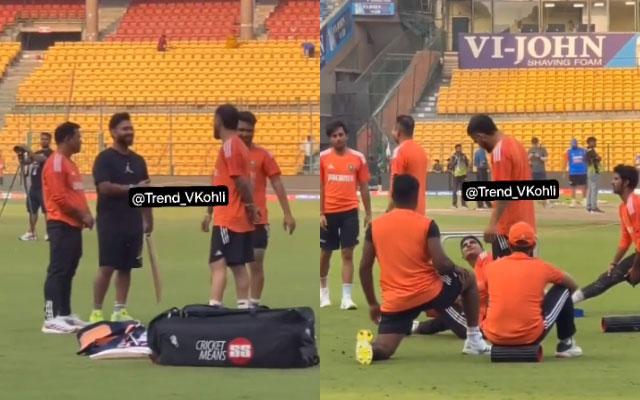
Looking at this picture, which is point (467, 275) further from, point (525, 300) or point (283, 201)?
point (283, 201)

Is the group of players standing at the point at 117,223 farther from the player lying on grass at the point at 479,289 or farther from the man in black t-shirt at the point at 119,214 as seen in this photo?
the player lying on grass at the point at 479,289

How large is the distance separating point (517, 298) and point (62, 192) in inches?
98.2

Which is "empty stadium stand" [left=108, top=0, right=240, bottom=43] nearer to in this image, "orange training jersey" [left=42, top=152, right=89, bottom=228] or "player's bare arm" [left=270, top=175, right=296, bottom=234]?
"orange training jersey" [left=42, top=152, right=89, bottom=228]

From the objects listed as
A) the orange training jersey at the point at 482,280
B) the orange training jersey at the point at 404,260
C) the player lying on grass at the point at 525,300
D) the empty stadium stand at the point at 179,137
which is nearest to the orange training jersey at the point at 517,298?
the player lying on grass at the point at 525,300

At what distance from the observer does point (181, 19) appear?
16.8 metres

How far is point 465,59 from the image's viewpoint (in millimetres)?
7340

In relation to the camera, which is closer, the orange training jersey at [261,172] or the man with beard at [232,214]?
the man with beard at [232,214]

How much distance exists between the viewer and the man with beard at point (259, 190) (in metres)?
7.55

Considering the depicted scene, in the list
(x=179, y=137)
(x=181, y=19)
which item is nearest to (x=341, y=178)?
(x=179, y=137)

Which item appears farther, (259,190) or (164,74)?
(164,74)

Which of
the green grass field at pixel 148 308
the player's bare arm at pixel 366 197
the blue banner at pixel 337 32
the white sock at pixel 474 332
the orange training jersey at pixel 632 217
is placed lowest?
the green grass field at pixel 148 308

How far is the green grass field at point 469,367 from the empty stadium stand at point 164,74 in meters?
4.00

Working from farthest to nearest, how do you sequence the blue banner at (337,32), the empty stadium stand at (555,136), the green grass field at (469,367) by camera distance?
the empty stadium stand at (555,136)
the green grass field at (469,367)
the blue banner at (337,32)

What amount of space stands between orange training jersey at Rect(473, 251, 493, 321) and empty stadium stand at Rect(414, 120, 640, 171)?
51cm
